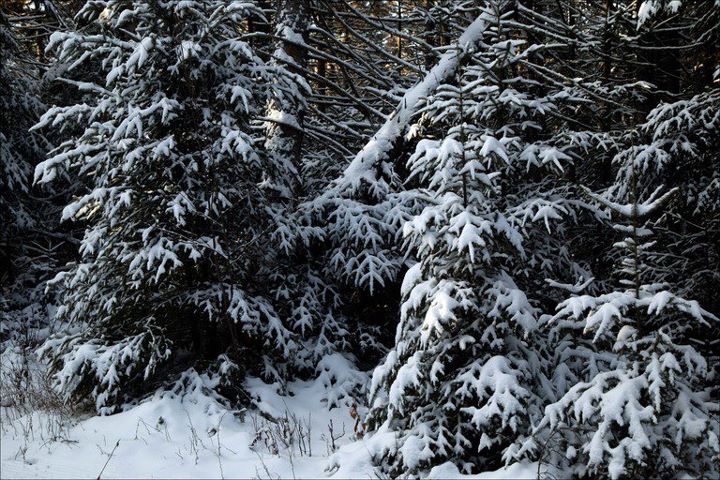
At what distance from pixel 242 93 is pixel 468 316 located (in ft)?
12.8

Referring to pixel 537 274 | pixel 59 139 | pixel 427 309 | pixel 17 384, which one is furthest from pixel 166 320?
pixel 59 139

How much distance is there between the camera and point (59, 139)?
12.8 meters

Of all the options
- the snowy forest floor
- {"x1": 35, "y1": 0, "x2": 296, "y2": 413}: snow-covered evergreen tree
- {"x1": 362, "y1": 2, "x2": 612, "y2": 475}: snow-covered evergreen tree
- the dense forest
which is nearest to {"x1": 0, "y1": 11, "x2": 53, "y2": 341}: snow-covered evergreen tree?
the dense forest

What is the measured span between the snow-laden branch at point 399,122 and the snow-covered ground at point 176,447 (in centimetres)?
361

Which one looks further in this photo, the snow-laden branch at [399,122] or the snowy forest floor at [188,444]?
the snow-laden branch at [399,122]

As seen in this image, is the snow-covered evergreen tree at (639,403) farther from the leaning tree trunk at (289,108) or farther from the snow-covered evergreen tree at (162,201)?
the leaning tree trunk at (289,108)

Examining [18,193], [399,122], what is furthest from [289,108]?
[18,193]

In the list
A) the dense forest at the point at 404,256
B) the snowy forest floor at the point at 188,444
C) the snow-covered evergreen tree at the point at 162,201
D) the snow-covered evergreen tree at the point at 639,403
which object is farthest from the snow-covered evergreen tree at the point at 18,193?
the snow-covered evergreen tree at the point at 639,403

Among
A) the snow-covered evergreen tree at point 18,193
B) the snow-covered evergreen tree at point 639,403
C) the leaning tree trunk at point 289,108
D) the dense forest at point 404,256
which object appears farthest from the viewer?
the snow-covered evergreen tree at point 18,193

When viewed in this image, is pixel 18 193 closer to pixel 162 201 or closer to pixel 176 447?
pixel 162 201

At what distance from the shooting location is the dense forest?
14.5 ft

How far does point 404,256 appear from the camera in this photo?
5.98 metres

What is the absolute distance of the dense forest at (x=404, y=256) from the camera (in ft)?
14.5

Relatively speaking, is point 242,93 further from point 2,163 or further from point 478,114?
point 2,163
